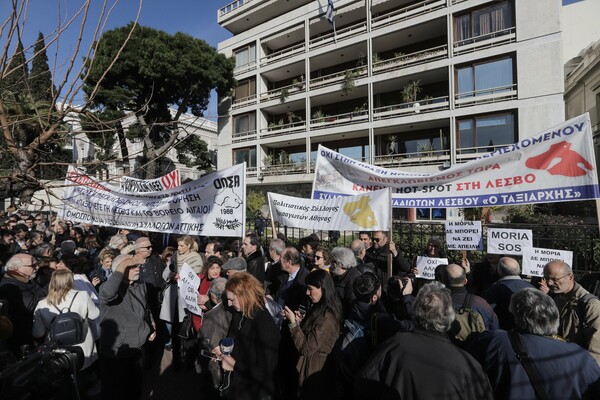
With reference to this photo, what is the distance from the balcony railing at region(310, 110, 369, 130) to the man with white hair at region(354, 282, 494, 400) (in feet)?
63.5

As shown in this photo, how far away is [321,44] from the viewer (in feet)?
72.2

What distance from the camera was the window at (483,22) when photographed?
1645cm

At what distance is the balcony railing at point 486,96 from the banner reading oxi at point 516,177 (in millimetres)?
14722

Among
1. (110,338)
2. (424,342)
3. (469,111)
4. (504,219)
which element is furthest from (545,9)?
(110,338)

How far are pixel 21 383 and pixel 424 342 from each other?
2.03 m

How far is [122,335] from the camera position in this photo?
3.21 m

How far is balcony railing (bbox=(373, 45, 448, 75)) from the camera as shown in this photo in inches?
714

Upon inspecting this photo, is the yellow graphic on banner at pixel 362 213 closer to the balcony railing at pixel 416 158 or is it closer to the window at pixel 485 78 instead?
the balcony railing at pixel 416 158

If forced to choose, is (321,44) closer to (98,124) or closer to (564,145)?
(564,145)

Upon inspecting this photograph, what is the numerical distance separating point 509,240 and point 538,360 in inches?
119

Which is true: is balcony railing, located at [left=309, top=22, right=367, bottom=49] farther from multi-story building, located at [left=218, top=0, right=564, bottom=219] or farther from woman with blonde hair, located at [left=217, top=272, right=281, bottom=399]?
woman with blonde hair, located at [left=217, top=272, right=281, bottom=399]

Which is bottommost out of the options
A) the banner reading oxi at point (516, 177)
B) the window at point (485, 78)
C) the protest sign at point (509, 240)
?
the protest sign at point (509, 240)

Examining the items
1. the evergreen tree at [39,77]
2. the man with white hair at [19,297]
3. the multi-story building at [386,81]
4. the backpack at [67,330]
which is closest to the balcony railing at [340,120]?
the multi-story building at [386,81]

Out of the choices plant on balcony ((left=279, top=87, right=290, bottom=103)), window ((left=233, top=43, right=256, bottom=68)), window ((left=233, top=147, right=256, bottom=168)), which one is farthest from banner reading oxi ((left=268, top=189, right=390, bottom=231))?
window ((left=233, top=43, right=256, bottom=68))
